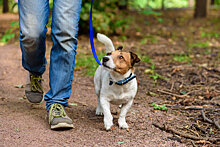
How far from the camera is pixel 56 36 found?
3049 millimetres

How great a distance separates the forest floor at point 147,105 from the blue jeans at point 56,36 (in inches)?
16.5

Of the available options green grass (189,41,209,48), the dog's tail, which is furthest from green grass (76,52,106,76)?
green grass (189,41,209,48)

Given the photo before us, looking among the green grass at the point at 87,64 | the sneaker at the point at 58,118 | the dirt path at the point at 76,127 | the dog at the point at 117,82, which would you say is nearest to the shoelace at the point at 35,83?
the dirt path at the point at 76,127

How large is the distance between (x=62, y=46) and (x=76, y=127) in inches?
33.1

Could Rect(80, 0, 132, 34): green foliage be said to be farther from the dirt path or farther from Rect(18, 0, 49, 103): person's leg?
Rect(18, 0, 49, 103): person's leg

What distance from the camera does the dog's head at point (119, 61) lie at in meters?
2.89

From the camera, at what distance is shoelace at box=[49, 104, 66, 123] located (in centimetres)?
303

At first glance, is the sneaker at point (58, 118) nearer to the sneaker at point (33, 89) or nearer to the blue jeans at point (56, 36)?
the blue jeans at point (56, 36)

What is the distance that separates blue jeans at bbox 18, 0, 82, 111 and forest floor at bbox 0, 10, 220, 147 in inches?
16.5

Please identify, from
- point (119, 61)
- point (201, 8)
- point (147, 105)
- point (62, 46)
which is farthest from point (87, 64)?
point (201, 8)

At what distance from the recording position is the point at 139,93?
4.58 meters

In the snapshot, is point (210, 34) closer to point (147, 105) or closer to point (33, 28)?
point (147, 105)

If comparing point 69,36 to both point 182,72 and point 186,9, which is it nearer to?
point 182,72

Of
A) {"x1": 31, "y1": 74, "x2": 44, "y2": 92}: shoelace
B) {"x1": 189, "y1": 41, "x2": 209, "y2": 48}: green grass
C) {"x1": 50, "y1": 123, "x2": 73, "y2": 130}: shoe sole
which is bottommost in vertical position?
{"x1": 189, "y1": 41, "x2": 209, "y2": 48}: green grass
